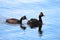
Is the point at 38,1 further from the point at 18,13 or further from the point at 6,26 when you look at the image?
the point at 6,26

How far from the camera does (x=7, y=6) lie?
34344mm

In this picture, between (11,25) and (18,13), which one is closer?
(11,25)

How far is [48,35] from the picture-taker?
922 inches

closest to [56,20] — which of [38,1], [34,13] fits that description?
[34,13]

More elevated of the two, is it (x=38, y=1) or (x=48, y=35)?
(x=38, y=1)

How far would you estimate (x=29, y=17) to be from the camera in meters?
29.7

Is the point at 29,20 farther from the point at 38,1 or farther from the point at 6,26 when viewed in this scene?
the point at 38,1

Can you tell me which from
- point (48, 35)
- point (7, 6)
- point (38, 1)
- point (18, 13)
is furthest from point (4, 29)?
point (38, 1)

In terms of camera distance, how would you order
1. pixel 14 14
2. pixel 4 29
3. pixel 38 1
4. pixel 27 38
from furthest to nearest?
pixel 38 1
pixel 14 14
pixel 4 29
pixel 27 38

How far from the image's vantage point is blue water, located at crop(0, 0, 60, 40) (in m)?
23.1

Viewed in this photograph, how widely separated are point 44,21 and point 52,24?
160 cm

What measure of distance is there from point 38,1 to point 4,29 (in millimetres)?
13368

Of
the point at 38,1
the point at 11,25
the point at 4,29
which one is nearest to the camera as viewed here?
the point at 4,29

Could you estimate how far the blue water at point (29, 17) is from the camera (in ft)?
75.8
